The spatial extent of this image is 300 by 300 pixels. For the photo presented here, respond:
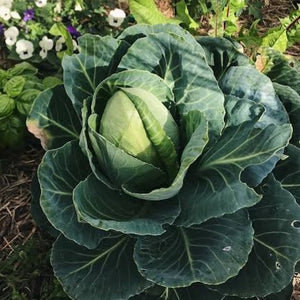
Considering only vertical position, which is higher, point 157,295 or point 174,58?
point 174,58

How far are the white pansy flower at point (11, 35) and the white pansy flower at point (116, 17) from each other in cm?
48

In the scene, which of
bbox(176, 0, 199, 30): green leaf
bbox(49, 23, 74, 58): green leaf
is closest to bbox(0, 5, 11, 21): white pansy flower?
bbox(49, 23, 74, 58): green leaf

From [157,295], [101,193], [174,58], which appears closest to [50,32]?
[174,58]

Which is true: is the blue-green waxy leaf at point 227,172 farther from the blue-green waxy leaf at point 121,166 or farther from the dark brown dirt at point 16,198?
the dark brown dirt at point 16,198

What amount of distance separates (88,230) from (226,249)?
1.38ft

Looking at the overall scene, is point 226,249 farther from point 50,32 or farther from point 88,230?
point 50,32

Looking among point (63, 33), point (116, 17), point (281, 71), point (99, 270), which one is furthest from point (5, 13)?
point (99, 270)

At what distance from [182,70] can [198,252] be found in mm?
595

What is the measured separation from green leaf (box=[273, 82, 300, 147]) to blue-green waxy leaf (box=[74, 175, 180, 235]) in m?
0.49

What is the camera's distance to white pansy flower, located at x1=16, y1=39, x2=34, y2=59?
8.55 feet

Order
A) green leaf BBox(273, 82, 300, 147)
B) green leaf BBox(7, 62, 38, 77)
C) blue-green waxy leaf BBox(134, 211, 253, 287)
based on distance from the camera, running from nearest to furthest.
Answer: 1. blue-green waxy leaf BBox(134, 211, 253, 287)
2. green leaf BBox(273, 82, 300, 147)
3. green leaf BBox(7, 62, 38, 77)

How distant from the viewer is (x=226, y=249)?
150 centimetres

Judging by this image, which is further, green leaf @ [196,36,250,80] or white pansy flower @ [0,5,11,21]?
white pansy flower @ [0,5,11,21]

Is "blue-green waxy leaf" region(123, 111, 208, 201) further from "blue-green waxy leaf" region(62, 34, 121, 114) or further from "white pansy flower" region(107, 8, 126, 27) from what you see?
"white pansy flower" region(107, 8, 126, 27)
